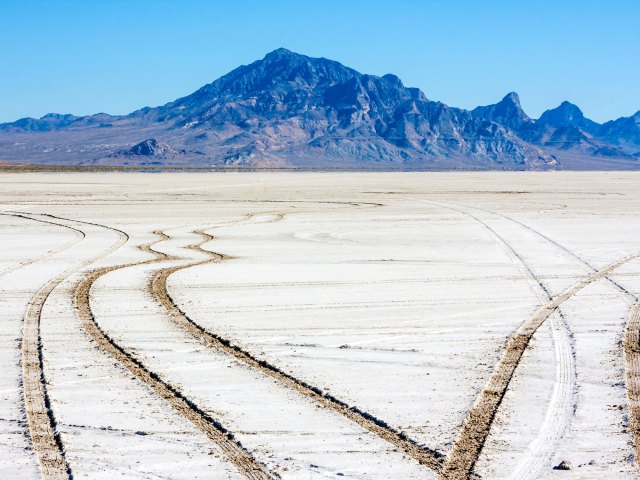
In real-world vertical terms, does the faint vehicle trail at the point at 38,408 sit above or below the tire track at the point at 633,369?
above

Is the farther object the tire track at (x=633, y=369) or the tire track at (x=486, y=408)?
the tire track at (x=633, y=369)

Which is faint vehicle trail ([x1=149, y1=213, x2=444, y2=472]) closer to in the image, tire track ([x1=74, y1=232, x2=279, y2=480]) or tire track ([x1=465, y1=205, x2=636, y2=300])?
tire track ([x1=74, y1=232, x2=279, y2=480])

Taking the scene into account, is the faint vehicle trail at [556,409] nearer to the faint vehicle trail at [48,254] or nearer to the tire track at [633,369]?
the tire track at [633,369]

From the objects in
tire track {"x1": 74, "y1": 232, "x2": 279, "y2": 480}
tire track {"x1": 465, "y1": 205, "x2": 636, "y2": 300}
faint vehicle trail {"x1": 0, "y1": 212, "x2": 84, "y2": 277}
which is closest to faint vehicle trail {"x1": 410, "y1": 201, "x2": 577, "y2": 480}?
tire track {"x1": 74, "y1": 232, "x2": 279, "y2": 480}

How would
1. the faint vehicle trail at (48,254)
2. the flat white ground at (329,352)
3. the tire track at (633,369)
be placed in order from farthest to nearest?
1. the faint vehicle trail at (48,254)
2. the tire track at (633,369)
3. the flat white ground at (329,352)

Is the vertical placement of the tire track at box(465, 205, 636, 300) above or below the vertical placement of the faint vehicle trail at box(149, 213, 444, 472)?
below

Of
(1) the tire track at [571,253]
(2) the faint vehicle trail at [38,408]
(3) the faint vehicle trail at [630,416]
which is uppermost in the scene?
(2) the faint vehicle trail at [38,408]

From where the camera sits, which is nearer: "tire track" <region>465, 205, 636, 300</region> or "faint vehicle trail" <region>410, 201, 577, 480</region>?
"faint vehicle trail" <region>410, 201, 577, 480</region>

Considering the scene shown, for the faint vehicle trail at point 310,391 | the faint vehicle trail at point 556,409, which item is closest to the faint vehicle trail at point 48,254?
the faint vehicle trail at point 310,391
